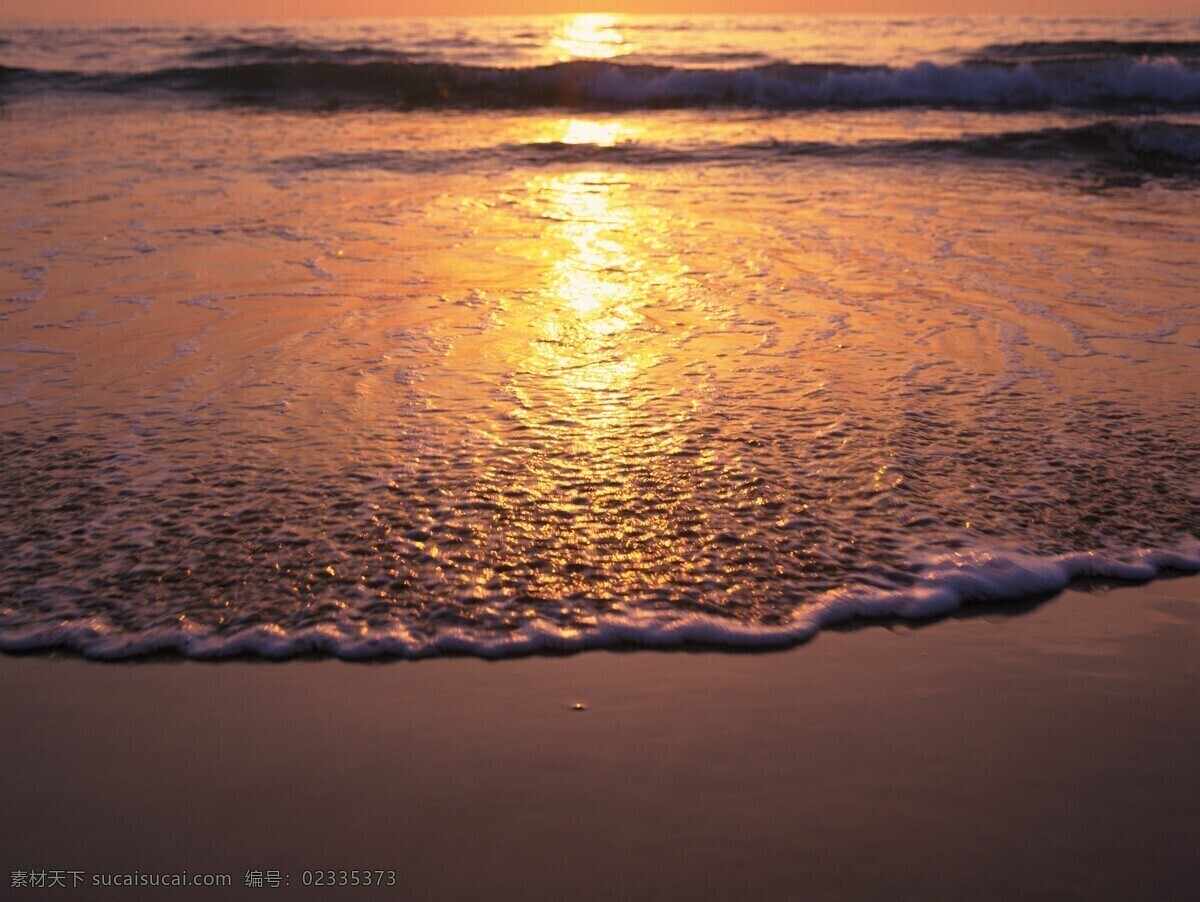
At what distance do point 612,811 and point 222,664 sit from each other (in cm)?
117

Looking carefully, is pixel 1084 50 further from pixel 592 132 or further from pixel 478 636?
pixel 478 636

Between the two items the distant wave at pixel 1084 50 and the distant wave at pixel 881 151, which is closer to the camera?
the distant wave at pixel 881 151

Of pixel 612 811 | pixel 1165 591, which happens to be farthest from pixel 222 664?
pixel 1165 591

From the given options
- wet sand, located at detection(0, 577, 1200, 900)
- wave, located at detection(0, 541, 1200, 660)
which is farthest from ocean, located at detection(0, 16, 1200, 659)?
wet sand, located at detection(0, 577, 1200, 900)

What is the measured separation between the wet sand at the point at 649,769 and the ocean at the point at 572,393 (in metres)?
0.18

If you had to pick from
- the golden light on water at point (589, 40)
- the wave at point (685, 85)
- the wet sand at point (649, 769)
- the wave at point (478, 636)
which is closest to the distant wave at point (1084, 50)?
the wave at point (685, 85)

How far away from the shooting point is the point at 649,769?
2.53 metres

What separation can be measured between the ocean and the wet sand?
176 mm

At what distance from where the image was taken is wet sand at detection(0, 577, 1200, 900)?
89.0 inches

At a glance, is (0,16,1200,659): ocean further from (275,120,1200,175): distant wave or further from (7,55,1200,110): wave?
(7,55,1200,110): wave

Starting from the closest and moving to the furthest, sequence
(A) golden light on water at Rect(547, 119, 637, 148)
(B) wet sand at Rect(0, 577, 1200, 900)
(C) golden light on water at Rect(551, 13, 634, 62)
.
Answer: (B) wet sand at Rect(0, 577, 1200, 900), (A) golden light on water at Rect(547, 119, 637, 148), (C) golden light on water at Rect(551, 13, 634, 62)

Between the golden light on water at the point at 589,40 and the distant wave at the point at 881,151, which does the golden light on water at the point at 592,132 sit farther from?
the golden light on water at the point at 589,40

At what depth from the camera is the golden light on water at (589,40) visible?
2477 centimetres

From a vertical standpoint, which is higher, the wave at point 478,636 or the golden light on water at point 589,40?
the golden light on water at point 589,40
